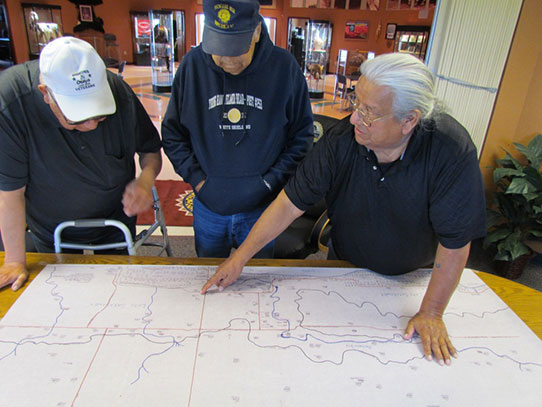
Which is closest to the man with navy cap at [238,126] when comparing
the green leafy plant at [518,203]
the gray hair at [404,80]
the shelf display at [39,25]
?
the gray hair at [404,80]

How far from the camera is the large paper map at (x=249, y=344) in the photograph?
975 mm

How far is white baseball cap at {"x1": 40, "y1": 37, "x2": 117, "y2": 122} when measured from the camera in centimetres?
115

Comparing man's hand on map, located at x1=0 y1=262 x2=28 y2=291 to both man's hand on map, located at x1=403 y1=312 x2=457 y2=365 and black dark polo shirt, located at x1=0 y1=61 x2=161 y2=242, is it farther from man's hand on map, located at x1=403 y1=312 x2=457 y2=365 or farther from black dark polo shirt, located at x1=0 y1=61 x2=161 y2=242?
man's hand on map, located at x1=403 y1=312 x2=457 y2=365

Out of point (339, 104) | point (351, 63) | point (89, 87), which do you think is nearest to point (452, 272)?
point (89, 87)

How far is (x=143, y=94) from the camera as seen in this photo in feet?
29.7

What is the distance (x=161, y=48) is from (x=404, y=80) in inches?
362

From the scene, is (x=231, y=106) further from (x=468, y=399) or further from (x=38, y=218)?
(x=468, y=399)

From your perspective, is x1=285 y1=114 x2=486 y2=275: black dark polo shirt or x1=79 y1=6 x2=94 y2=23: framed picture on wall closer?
x1=285 y1=114 x2=486 y2=275: black dark polo shirt

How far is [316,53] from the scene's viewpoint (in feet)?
30.7

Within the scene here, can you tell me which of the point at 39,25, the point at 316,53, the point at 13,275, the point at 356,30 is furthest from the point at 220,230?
the point at 356,30

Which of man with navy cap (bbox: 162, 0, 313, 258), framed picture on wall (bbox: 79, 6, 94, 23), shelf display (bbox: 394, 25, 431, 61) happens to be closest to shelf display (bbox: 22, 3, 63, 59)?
framed picture on wall (bbox: 79, 6, 94, 23)

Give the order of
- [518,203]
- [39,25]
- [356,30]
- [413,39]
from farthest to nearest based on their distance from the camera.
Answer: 1. [356,30]
2. [413,39]
3. [39,25]
4. [518,203]

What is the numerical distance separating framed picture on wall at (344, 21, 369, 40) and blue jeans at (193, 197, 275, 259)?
42.2 ft

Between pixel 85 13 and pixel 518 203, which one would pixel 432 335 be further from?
pixel 85 13
